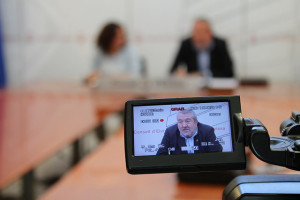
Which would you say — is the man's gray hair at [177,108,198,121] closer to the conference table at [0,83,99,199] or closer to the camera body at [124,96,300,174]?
the camera body at [124,96,300,174]

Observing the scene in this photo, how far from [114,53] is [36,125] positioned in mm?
2060

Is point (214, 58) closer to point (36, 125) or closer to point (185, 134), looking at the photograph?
point (36, 125)

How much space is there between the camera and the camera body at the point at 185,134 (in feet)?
1.69

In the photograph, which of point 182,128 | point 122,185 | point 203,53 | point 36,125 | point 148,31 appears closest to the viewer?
point 182,128

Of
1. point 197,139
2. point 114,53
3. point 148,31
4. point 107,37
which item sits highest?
point 148,31

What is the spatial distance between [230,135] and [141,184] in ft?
2.52

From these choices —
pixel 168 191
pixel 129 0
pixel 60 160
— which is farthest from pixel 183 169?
pixel 129 0

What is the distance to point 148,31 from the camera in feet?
19.1

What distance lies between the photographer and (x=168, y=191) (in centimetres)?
119

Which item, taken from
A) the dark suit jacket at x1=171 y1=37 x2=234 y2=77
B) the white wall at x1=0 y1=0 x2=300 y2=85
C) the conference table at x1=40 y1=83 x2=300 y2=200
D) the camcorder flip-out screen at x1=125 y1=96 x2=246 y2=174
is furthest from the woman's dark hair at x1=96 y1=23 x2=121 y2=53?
the camcorder flip-out screen at x1=125 y1=96 x2=246 y2=174

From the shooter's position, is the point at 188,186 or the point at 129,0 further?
the point at 129,0

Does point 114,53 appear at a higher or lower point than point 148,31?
lower

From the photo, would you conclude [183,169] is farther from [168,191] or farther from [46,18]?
[46,18]

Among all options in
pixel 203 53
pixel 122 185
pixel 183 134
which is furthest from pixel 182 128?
pixel 203 53
